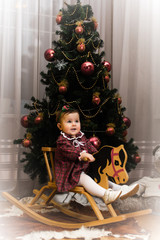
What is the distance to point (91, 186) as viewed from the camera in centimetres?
151

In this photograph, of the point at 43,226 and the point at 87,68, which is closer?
the point at 43,226

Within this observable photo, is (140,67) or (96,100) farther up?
(140,67)

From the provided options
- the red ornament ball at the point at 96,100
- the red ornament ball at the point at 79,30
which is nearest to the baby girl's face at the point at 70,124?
the red ornament ball at the point at 96,100

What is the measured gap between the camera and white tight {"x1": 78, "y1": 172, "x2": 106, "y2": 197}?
1483 millimetres

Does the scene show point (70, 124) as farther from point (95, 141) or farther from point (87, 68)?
point (87, 68)

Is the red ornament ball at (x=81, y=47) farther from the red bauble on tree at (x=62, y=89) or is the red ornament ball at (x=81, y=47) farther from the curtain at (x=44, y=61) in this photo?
the curtain at (x=44, y=61)

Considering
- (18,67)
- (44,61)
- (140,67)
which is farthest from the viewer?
(140,67)

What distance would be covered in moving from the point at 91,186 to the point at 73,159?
0.18m

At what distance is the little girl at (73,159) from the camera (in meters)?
1.51

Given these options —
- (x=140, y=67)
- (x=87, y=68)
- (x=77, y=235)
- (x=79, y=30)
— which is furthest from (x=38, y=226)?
(x=140, y=67)

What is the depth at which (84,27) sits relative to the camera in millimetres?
1999

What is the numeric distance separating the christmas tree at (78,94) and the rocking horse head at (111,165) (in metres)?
0.22

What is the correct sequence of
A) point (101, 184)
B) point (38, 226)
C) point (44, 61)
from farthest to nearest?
point (44, 61), point (101, 184), point (38, 226)

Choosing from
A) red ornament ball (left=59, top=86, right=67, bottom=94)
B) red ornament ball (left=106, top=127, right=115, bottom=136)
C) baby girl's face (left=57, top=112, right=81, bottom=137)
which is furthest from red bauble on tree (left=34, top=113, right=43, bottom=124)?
red ornament ball (left=106, top=127, right=115, bottom=136)
